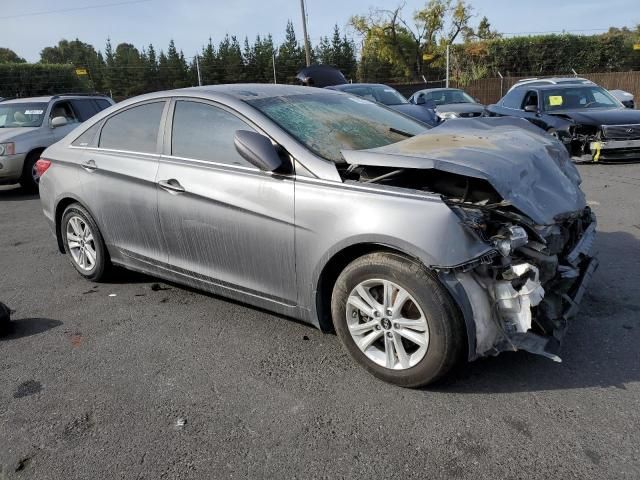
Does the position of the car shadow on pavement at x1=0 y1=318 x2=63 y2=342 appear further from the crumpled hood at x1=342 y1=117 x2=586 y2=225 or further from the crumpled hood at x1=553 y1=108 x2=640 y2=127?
the crumpled hood at x1=553 y1=108 x2=640 y2=127

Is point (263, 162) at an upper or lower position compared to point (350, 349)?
upper

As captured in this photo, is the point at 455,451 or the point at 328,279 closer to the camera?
the point at 455,451

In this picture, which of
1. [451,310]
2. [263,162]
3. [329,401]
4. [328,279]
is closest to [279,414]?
[329,401]

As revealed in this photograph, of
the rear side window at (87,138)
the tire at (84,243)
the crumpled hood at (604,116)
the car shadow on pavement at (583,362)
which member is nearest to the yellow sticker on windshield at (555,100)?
the crumpled hood at (604,116)

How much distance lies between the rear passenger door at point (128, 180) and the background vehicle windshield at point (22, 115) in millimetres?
6690

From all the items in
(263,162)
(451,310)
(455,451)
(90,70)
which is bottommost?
(455,451)

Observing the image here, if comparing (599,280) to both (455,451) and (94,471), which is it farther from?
(94,471)

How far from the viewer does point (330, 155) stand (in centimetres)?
331

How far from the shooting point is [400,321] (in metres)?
2.92

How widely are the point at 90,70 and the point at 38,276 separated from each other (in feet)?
105

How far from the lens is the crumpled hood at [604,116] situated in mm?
9547

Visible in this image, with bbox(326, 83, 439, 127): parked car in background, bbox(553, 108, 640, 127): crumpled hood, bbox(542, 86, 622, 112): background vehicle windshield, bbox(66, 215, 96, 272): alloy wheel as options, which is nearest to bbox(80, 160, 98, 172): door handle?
bbox(66, 215, 96, 272): alloy wheel

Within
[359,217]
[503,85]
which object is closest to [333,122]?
[359,217]

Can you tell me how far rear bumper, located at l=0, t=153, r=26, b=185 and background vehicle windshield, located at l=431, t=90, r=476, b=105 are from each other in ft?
34.7
